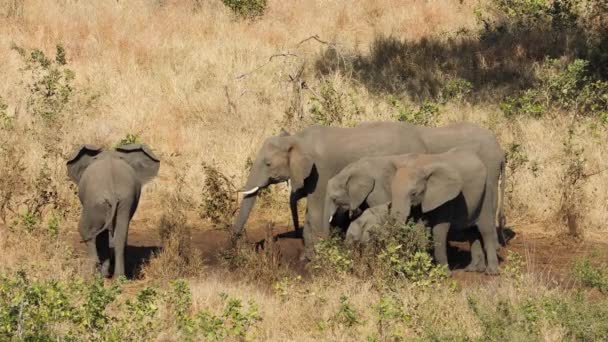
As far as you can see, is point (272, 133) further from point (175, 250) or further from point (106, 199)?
point (106, 199)

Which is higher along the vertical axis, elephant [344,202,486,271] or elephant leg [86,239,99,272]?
elephant [344,202,486,271]

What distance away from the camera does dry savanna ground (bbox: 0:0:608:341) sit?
29.4 feet

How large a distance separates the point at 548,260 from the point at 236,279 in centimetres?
329

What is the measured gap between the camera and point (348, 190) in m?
11.7

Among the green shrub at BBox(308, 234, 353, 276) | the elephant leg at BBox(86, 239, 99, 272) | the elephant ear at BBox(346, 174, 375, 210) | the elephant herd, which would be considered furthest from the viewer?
the elephant ear at BBox(346, 174, 375, 210)

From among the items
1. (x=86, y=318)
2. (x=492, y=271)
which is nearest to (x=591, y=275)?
(x=492, y=271)

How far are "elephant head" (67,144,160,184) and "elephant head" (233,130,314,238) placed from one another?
142 centimetres

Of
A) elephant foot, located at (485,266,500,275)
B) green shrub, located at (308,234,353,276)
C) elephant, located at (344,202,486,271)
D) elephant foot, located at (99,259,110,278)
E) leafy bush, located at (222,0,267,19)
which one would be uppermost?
leafy bush, located at (222,0,267,19)

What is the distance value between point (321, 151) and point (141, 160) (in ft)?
6.55

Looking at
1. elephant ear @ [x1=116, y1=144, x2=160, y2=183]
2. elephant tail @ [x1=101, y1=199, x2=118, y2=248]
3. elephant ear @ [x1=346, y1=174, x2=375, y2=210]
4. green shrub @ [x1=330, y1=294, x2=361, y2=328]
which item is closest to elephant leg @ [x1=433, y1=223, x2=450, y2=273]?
elephant ear @ [x1=346, y1=174, x2=375, y2=210]

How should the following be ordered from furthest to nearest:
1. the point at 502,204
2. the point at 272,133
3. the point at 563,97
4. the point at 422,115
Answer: the point at 563,97 → the point at 272,133 → the point at 422,115 → the point at 502,204

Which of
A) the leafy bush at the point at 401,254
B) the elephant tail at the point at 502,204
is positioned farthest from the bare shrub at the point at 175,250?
the elephant tail at the point at 502,204

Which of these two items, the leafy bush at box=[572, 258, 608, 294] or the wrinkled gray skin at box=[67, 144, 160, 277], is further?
the wrinkled gray skin at box=[67, 144, 160, 277]

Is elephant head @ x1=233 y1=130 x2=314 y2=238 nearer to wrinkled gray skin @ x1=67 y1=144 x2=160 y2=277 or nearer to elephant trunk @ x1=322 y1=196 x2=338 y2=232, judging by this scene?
elephant trunk @ x1=322 y1=196 x2=338 y2=232
